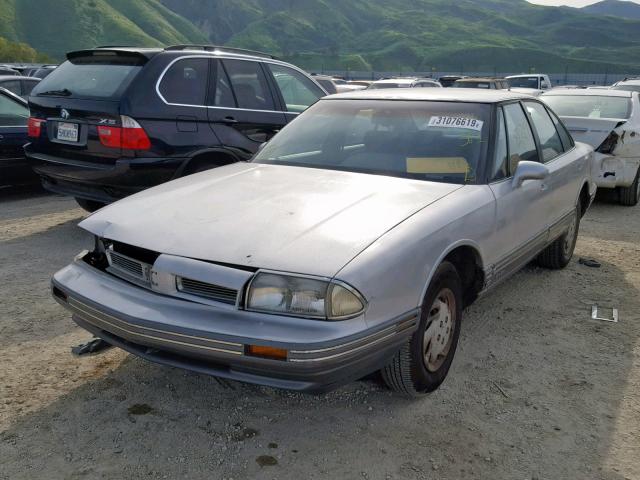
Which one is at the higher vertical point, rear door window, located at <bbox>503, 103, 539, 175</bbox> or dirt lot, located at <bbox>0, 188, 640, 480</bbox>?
rear door window, located at <bbox>503, 103, 539, 175</bbox>

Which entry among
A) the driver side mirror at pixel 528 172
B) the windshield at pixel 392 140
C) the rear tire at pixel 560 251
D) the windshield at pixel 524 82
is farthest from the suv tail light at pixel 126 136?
the windshield at pixel 524 82

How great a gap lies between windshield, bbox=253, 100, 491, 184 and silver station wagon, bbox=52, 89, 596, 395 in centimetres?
1

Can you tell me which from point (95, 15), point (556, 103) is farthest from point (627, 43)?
point (556, 103)

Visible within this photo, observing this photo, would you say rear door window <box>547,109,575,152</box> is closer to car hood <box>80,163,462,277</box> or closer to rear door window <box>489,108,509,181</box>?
rear door window <box>489,108,509,181</box>

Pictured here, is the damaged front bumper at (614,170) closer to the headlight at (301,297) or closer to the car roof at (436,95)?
the car roof at (436,95)

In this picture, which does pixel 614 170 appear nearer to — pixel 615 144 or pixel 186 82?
pixel 615 144

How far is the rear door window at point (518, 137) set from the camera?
12.9ft

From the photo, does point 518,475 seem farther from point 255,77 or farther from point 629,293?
point 255,77

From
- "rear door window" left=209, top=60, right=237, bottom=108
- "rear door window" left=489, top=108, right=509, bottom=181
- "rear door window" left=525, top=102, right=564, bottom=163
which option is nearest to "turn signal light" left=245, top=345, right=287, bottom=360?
"rear door window" left=489, top=108, right=509, bottom=181

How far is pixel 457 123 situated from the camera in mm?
3785

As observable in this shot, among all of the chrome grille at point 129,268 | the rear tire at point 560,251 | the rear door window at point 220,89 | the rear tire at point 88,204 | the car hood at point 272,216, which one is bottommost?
the rear tire at point 560,251

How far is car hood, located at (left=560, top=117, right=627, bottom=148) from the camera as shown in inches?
299

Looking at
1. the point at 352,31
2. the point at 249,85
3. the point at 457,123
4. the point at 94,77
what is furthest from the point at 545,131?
the point at 352,31

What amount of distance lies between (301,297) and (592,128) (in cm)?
646
